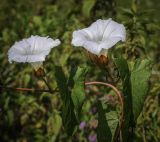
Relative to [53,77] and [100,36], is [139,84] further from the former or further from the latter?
[53,77]

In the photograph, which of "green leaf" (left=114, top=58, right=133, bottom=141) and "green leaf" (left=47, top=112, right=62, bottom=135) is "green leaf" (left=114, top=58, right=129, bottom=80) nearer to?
"green leaf" (left=114, top=58, right=133, bottom=141)

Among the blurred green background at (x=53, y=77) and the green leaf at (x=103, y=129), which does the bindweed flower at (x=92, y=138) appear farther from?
the green leaf at (x=103, y=129)

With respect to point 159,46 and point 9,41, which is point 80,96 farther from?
point 159,46

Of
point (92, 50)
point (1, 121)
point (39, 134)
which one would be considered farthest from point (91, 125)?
point (92, 50)

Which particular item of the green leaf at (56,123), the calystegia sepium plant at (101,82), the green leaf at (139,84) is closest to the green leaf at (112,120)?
the calystegia sepium plant at (101,82)

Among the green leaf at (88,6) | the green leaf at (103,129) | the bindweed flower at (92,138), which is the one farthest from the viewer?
the green leaf at (88,6)

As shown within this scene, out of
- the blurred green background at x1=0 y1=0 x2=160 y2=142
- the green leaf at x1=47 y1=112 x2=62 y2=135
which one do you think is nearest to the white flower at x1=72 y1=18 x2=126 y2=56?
the blurred green background at x1=0 y1=0 x2=160 y2=142
